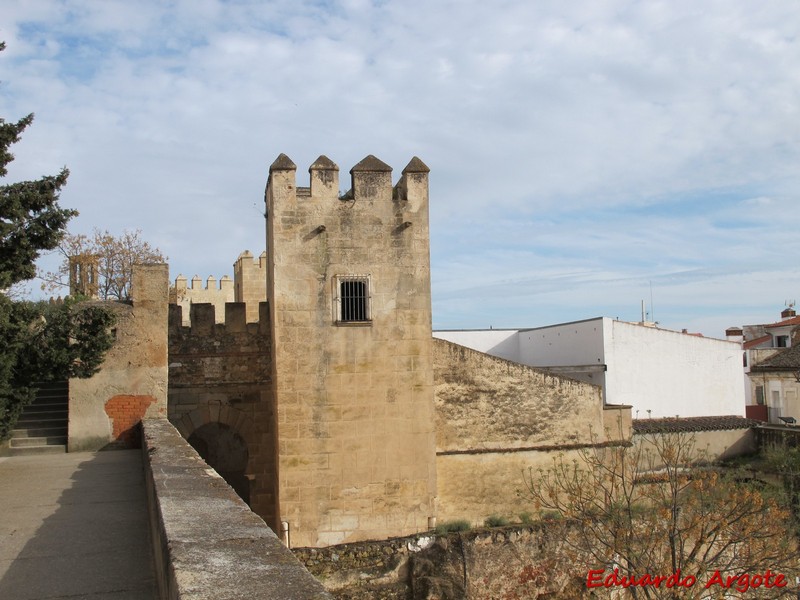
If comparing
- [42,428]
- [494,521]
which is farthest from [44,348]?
[494,521]

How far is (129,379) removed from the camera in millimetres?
9859

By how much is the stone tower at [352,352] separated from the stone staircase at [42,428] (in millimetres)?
3520

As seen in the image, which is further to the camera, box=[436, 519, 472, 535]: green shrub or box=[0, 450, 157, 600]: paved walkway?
box=[436, 519, 472, 535]: green shrub

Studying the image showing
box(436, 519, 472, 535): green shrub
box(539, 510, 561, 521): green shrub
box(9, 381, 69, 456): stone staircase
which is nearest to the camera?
box(9, 381, 69, 456): stone staircase

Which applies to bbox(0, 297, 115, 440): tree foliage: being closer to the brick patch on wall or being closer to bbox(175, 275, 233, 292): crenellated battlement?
the brick patch on wall

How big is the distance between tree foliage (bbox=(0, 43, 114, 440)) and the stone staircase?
2.29 feet

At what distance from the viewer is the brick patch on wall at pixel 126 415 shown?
382 inches

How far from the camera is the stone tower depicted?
41.3 feet

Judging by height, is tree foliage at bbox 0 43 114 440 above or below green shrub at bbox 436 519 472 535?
above

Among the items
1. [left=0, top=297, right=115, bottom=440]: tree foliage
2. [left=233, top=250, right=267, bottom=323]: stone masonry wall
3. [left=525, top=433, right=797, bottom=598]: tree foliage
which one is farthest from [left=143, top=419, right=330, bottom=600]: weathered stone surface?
[left=233, top=250, right=267, bottom=323]: stone masonry wall

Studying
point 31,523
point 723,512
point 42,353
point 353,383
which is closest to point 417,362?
point 353,383

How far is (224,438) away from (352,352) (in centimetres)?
340

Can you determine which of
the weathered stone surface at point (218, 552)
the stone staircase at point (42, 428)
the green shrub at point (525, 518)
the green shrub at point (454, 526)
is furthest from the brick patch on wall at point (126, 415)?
the green shrub at point (525, 518)

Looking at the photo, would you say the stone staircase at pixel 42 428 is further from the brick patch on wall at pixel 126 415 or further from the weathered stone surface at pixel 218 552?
the weathered stone surface at pixel 218 552
